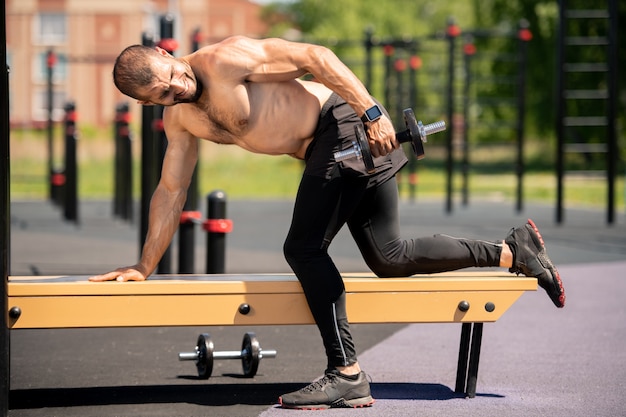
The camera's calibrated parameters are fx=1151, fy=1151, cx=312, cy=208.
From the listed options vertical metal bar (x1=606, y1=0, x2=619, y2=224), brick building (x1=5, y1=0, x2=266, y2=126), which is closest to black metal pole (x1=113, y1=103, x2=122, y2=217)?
vertical metal bar (x1=606, y1=0, x2=619, y2=224)

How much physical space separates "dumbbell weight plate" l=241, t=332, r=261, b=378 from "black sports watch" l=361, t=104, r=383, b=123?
56.1 inches

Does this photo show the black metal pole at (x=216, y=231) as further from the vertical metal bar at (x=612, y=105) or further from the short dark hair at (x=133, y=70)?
the vertical metal bar at (x=612, y=105)

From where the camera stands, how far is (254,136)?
4664 millimetres

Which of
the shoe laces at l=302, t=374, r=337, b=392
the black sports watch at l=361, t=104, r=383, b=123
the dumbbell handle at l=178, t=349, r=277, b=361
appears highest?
the black sports watch at l=361, t=104, r=383, b=123

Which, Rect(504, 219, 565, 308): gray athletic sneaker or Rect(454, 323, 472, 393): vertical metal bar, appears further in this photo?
Rect(454, 323, 472, 393): vertical metal bar

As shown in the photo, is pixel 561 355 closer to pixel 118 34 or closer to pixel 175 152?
pixel 175 152

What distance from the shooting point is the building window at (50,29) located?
55.6 meters

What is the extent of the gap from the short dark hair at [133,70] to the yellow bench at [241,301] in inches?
30.5

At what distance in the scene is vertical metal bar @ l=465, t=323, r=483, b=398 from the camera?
15.8ft

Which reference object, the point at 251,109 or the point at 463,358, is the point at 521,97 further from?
the point at 251,109

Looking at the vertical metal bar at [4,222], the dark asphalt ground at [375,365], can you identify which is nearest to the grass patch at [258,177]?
the dark asphalt ground at [375,365]

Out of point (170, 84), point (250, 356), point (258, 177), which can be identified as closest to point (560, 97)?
point (250, 356)

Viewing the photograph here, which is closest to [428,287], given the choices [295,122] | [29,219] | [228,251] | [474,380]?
[474,380]

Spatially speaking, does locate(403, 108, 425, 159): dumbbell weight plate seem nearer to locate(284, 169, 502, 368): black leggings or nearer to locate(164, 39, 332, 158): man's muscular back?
locate(284, 169, 502, 368): black leggings
